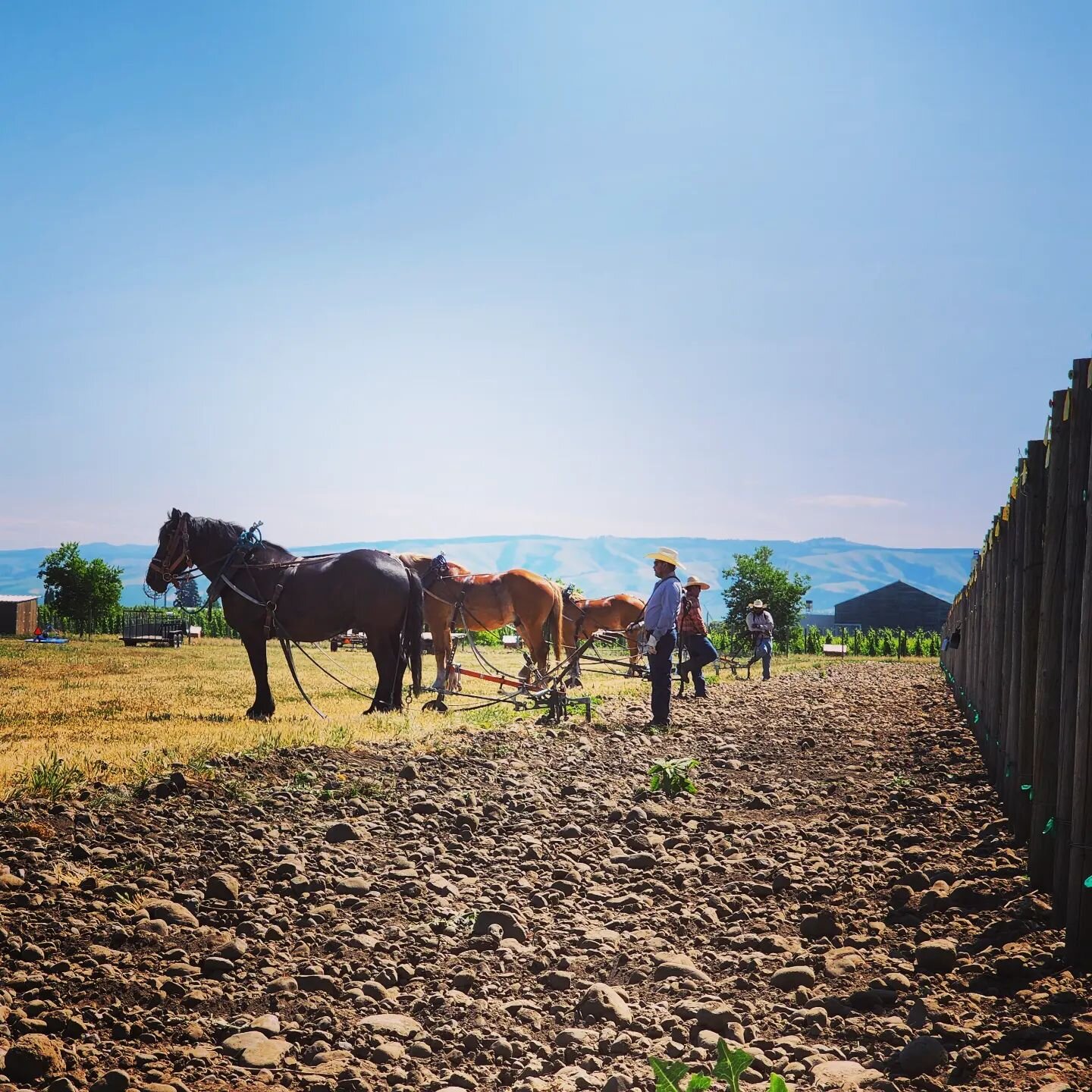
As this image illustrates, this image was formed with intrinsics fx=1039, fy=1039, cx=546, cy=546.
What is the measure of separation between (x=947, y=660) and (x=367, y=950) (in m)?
21.6

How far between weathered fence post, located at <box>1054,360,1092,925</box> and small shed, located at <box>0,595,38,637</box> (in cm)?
4608

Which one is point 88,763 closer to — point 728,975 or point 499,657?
point 728,975

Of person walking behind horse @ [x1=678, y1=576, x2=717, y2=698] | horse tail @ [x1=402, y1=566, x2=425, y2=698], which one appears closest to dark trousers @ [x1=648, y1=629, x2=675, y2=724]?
horse tail @ [x1=402, y1=566, x2=425, y2=698]

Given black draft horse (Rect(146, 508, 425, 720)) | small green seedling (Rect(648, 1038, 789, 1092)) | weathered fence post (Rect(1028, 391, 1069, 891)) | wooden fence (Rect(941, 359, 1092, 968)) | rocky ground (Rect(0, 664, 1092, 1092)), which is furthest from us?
black draft horse (Rect(146, 508, 425, 720))

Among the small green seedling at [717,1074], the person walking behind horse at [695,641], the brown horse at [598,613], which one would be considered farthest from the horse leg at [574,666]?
the small green seedling at [717,1074]

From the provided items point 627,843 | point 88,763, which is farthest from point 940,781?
point 88,763

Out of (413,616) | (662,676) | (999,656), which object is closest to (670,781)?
(999,656)

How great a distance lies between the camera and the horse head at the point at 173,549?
520 inches

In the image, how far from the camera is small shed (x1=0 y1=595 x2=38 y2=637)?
45125 millimetres

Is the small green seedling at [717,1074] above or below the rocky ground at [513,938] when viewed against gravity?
above

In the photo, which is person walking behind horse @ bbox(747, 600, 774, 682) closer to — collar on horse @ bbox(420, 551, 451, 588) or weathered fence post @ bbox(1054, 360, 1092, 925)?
collar on horse @ bbox(420, 551, 451, 588)

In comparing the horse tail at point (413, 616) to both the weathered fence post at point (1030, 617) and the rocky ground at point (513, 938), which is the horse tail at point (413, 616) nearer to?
the rocky ground at point (513, 938)

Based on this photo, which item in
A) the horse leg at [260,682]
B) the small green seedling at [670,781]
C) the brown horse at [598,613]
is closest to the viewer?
the small green seedling at [670,781]

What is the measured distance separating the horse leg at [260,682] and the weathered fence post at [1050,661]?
30.9ft
